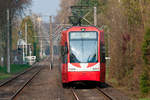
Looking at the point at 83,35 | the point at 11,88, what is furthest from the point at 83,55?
the point at 11,88

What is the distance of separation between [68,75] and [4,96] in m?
3.78

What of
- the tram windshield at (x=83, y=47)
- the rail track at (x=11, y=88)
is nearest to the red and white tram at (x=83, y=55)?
the tram windshield at (x=83, y=47)

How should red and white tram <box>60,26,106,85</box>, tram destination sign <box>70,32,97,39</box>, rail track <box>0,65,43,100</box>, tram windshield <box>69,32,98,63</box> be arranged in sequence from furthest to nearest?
tram destination sign <box>70,32,97,39</box> → tram windshield <box>69,32,98,63</box> → red and white tram <box>60,26,106,85</box> → rail track <box>0,65,43,100</box>

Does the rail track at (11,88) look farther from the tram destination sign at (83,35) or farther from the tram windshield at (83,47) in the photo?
the tram destination sign at (83,35)

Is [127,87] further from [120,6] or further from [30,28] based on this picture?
[30,28]

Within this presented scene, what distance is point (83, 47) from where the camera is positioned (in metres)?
20.9

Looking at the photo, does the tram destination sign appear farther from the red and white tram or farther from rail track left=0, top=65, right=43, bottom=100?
rail track left=0, top=65, right=43, bottom=100

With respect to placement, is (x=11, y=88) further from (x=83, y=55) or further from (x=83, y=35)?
(x=83, y=35)

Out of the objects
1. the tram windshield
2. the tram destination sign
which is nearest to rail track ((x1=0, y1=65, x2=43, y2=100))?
the tram windshield

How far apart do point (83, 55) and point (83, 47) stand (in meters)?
0.43

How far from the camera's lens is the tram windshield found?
68.1 ft

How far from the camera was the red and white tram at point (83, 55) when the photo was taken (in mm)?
20578

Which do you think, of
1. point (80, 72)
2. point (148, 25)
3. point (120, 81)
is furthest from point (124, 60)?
point (148, 25)

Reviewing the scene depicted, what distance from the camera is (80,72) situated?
20547mm
